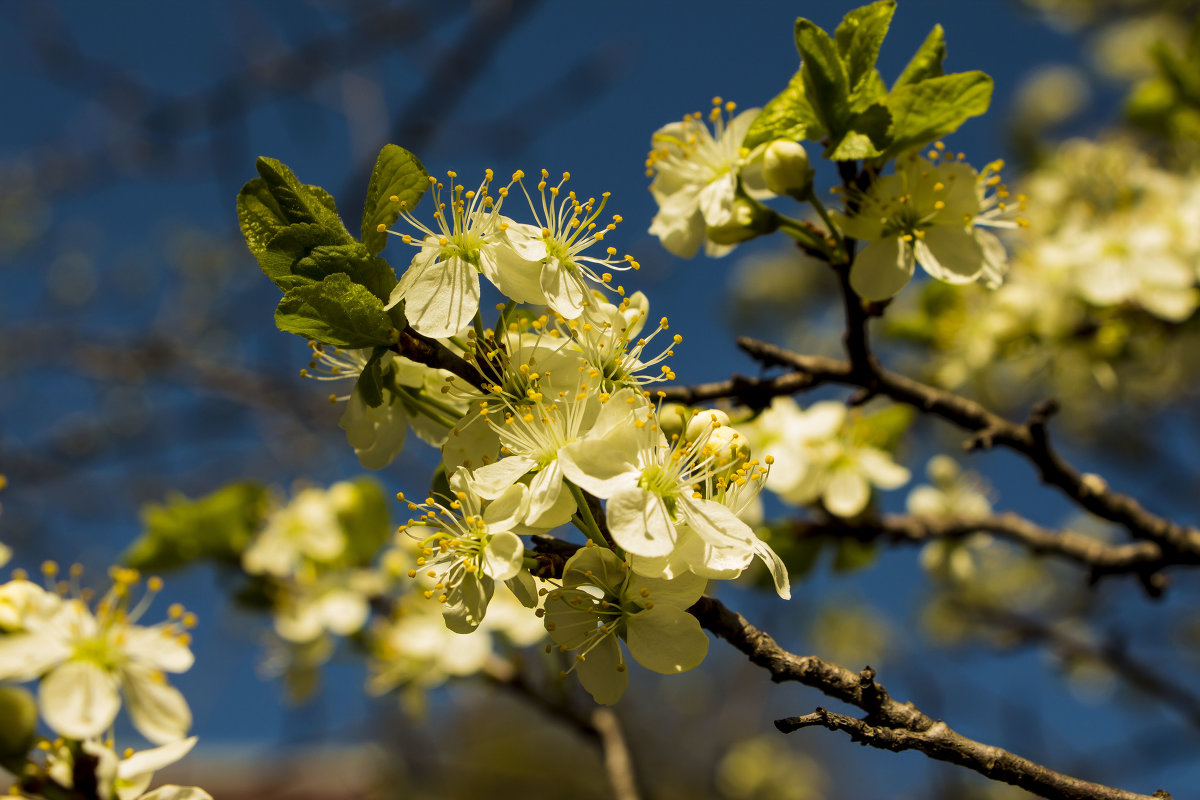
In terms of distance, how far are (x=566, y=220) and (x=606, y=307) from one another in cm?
17

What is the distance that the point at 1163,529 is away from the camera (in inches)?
69.1

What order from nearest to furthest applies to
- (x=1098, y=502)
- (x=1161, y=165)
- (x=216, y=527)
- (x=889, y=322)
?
(x=1098, y=502) → (x=216, y=527) → (x=889, y=322) → (x=1161, y=165)

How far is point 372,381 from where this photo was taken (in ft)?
3.48

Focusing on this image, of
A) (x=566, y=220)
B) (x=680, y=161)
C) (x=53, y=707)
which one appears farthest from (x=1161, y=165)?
(x=53, y=707)

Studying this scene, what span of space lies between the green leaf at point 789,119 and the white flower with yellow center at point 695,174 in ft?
0.23

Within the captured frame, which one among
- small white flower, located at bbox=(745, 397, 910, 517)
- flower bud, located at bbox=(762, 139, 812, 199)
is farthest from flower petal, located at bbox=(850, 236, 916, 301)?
small white flower, located at bbox=(745, 397, 910, 517)

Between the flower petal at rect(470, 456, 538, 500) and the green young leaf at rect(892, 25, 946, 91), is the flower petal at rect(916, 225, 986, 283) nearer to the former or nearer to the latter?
the green young leaf at rect(892, 25, 946, 91)

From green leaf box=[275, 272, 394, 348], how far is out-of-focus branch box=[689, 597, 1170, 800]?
20.8 inches

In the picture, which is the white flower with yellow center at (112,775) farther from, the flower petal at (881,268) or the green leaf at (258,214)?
the flower petal at (881,268)

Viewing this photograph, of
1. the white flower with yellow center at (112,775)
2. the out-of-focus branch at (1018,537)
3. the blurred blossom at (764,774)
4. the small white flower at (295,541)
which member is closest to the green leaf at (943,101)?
the out-of-focus branch at (1018,537)

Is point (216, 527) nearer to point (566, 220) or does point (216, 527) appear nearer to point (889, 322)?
point (566, 220)

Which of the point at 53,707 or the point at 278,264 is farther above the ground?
the point at 278,264

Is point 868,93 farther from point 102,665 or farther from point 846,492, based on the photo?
point 102,665

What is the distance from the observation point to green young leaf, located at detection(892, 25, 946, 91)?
1.32 m
